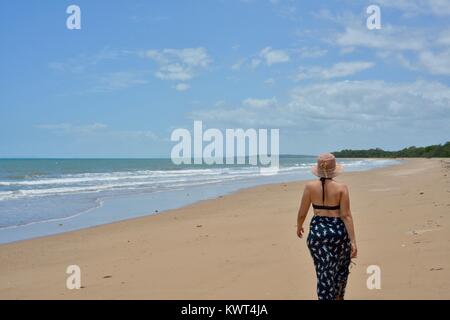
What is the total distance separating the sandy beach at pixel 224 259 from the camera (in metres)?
6.24

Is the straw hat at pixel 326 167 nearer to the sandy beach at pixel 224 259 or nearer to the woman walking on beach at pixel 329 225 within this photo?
the woman walking on beach at pixel 329 225

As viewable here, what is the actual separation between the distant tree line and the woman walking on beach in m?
98.6

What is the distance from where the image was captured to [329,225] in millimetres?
4750

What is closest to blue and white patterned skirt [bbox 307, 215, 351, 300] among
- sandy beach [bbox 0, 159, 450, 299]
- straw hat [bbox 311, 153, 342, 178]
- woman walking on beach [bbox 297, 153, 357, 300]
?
woman walking on beach [bbox 297, 153, 357, 300]

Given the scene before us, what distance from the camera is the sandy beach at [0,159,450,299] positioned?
624 centimetres

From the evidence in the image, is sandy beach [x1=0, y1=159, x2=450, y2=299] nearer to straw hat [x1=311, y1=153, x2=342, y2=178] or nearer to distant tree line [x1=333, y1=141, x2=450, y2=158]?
straw hat [x1=311, y1=153, x2=342, y2=178]

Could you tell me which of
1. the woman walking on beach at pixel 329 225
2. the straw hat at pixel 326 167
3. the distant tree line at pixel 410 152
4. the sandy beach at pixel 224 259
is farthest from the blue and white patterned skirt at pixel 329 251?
the distant tree line at pixel 410 152

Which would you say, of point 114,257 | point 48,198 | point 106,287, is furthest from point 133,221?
point 48,198

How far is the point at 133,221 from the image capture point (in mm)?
13953

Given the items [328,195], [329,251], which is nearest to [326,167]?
[328,195]

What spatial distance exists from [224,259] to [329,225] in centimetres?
347

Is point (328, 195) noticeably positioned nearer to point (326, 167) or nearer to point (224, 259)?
point (326, 167)
